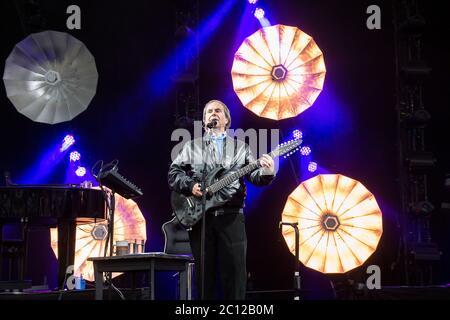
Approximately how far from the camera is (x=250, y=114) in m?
8.31

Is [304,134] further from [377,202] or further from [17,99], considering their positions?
[17,99]

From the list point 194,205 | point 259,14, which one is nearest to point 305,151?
point 259,14

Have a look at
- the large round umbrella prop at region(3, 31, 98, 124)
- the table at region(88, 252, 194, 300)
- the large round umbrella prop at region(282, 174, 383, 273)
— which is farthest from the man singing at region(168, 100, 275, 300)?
the large round umbrella prop at region(3, 31, 98, 124)

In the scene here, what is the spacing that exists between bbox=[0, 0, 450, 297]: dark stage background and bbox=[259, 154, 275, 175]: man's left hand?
3.77 meters

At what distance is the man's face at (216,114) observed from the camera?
4.30 metres

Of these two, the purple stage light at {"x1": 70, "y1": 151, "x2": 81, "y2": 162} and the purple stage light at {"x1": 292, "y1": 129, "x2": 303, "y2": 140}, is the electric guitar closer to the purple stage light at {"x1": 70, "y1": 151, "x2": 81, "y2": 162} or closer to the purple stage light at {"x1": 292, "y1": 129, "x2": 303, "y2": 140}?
the purple stage light at {"x1": 292, "y1": 129, "x2": 303, "y2": 140}

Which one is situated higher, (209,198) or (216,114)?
(216,114)

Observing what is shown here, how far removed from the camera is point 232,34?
847 cm

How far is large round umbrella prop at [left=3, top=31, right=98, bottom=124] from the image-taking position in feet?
26.4

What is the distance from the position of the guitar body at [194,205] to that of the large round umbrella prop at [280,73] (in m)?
3.77

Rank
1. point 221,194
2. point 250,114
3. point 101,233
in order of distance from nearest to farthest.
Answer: point 221,194, point 101,233, point 250,114

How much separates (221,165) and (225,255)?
635mm

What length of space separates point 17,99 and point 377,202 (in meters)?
4.76

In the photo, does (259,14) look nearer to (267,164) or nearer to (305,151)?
(305,151)
